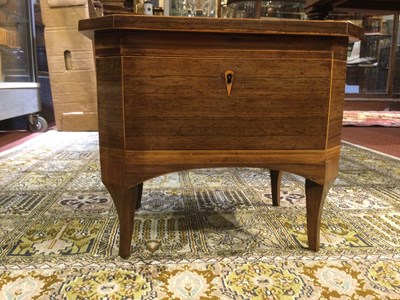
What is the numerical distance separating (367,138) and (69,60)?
7.77 ft

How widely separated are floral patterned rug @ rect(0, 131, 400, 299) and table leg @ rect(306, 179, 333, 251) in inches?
1.3

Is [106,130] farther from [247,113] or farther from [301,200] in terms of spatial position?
[301,200]

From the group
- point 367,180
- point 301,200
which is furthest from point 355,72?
point 301,200

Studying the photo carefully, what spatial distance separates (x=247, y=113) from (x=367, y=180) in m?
1.06

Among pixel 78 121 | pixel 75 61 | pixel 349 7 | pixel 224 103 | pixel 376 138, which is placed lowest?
pixel 376 138

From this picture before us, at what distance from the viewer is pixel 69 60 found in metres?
Answer: 2.86

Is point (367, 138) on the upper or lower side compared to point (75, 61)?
lower

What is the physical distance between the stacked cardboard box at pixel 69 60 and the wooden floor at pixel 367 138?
40 cm

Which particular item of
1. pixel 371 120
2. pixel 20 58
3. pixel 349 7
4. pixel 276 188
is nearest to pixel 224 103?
pixel 276 188

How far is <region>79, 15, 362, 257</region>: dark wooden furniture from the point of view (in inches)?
31.1

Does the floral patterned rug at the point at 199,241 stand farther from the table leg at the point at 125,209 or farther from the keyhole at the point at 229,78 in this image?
the keyhole at the point at 229,78

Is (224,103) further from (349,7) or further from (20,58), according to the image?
(20,58)

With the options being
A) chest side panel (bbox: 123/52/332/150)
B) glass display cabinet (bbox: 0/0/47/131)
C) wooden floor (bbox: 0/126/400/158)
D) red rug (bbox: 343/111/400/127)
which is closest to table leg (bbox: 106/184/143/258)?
chest side panel (bbox: 123/52/332/150)

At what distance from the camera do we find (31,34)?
3.02 metres
